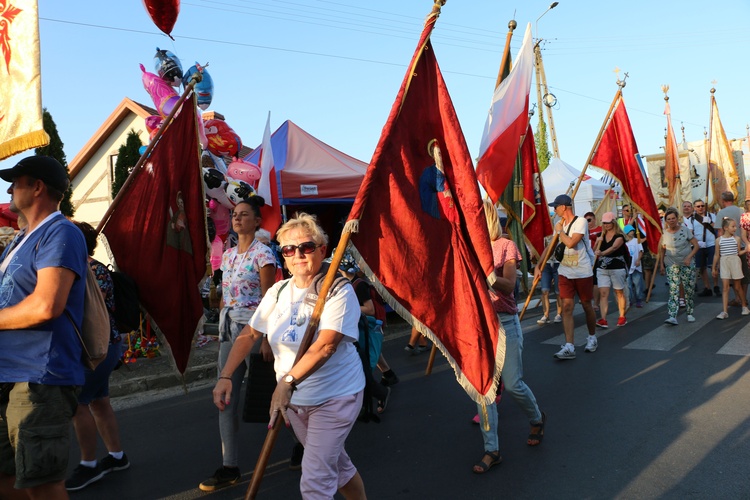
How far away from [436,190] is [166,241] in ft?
7.54

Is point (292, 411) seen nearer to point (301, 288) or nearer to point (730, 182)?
point (301, 288)

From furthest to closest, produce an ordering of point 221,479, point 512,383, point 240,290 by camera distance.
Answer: point 512,383 → point 240,290 → point 221,479

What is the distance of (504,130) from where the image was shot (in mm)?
5918

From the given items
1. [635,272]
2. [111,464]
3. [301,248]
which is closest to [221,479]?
[111,464]

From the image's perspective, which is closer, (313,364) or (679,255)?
(313,364)

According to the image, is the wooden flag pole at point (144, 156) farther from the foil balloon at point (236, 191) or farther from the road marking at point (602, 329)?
the road marking at point (602, 329)

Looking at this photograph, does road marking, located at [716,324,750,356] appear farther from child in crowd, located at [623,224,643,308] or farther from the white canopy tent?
the white canopy tent

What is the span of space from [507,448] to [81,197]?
74.4 feet

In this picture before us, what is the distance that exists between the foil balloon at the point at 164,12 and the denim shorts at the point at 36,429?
3.64m

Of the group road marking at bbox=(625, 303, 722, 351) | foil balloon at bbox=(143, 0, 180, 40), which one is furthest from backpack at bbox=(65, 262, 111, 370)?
road marking at bbox=(625, 303, 722, 351)

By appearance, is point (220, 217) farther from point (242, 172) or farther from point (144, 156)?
point (144, 156)

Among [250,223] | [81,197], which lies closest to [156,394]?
[250,223]

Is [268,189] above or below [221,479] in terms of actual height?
above

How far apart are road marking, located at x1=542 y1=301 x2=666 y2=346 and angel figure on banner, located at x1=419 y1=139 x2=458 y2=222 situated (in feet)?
17.8
